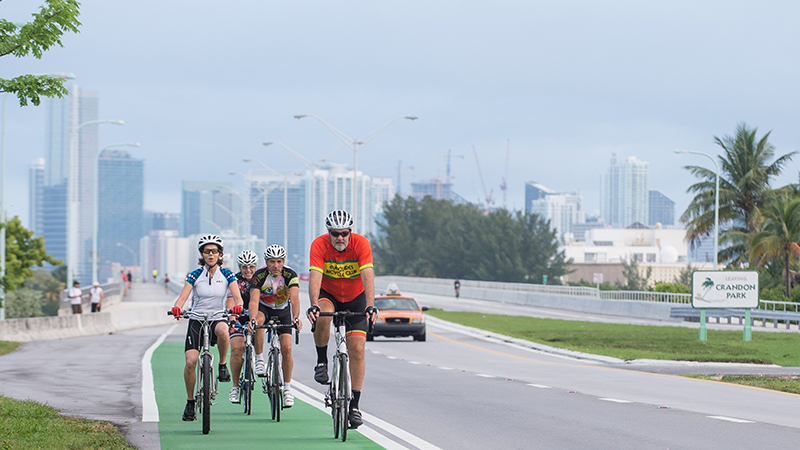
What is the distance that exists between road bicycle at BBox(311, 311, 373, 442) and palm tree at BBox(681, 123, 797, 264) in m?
54.3

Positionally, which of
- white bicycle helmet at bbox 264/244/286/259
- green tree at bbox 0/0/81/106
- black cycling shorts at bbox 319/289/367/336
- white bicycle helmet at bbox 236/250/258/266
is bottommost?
black cycling shorts at bbox 319/289/367/336

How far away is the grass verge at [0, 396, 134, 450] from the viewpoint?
9961mm

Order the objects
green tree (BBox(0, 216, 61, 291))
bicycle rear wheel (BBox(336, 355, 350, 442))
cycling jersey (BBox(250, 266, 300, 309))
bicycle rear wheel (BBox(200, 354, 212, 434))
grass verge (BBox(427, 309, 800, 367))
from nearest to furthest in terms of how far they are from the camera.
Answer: bicycle rear wheel (BBox(336, 355, 350, 442)) → bicycle rear wheel (BBox(200, 354, 212, 434)) → cycling jersey (BBox(250, 266, 300, 309)) → grass verge (BBox(427, 309, 800, 367)) → green tree (BBox(0, 216, 61, 291))

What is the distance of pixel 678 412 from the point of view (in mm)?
13133

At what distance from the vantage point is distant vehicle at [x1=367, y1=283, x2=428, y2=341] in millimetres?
32938

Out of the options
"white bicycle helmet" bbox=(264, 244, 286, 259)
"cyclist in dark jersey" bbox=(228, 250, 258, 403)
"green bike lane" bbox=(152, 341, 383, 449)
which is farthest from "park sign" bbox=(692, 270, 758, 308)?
"white bicycle helmet" bbox=(264, 244, 286, 259)

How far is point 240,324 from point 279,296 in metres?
1.31

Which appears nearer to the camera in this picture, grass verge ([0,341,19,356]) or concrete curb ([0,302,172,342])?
grass verge ([0,341,19,356])

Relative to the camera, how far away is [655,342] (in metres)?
30.6

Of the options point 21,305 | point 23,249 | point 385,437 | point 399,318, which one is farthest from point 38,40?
point 21,305

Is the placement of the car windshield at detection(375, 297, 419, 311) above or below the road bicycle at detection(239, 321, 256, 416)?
below

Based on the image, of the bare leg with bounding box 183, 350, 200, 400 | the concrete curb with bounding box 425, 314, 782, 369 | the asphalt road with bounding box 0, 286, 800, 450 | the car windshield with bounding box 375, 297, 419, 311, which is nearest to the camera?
the asphalt road with bounding box 0, 286, 800, 450

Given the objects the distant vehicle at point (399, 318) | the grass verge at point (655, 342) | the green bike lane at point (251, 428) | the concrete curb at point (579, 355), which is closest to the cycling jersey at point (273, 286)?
the green bike lane at point (251, 428)

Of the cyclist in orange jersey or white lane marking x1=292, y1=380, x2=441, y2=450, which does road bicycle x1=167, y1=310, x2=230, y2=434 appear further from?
white lane marking x1=292, y1=380, x2=441, y2=450
